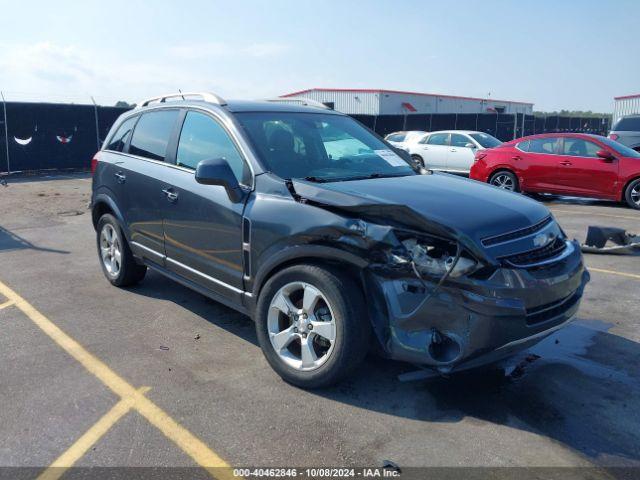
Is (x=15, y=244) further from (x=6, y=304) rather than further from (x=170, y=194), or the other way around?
(x=170, y=194)

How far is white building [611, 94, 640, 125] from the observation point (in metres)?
28.0

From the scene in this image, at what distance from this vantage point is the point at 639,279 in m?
6.12

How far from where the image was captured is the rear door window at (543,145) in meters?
12.2

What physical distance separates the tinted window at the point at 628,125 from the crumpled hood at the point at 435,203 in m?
14.6

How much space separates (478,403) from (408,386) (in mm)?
454

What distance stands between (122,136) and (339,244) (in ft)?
10.9

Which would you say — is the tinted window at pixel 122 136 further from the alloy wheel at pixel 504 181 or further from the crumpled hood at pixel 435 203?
the alloy wheel at pixel 504 181

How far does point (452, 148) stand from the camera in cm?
1630

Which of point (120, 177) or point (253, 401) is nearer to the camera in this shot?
point (253, 401)

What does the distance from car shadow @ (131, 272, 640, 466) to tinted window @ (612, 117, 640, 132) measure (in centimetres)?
1413

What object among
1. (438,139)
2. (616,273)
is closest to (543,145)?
(438,139)

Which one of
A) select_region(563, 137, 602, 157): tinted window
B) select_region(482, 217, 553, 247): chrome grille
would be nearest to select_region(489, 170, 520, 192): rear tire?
select_region(563, 137, 602, 157): tinted window

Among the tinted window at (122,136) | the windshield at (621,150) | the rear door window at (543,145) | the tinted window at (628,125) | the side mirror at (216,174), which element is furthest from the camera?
the tinted window at (628,125)

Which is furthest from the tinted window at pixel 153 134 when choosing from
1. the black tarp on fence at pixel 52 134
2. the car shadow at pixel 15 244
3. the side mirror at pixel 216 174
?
the black tarp on fence at pixel 52 134
